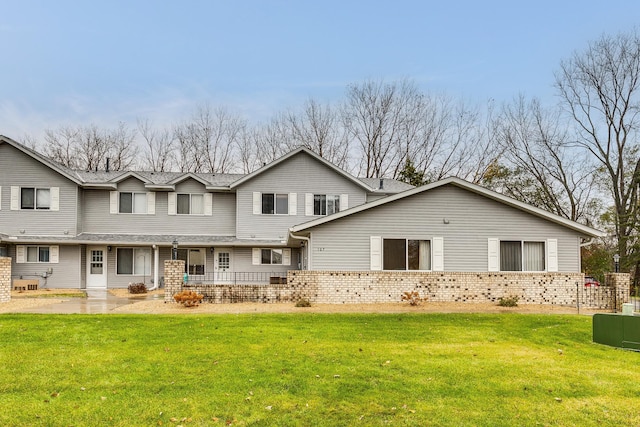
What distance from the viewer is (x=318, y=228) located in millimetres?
17766

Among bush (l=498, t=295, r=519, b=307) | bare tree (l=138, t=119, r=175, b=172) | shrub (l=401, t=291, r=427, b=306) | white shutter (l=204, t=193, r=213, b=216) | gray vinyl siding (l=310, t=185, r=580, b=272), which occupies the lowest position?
bush (l=498, t=295, r=519, b=307)

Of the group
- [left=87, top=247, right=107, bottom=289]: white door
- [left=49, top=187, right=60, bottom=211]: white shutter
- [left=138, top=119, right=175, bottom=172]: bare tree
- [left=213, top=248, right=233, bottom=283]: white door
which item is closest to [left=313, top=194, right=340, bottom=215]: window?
[left=213, top=248, right=233, bottom=283]: white door

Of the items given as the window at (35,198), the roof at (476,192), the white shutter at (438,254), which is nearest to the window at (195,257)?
the window at (35,198)

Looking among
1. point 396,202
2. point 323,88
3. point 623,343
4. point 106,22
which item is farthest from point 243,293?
point 323,88

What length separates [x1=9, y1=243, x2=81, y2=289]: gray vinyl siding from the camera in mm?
23875

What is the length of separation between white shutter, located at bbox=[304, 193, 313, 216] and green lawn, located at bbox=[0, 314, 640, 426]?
13359 mm

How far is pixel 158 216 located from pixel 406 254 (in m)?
14.2

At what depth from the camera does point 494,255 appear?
18.1 meters

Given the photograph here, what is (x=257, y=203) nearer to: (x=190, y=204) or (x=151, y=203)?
(x=190, y=204)

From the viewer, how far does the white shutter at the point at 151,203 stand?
1001 inches

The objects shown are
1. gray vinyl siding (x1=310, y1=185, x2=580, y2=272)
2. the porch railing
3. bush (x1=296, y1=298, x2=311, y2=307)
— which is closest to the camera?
bush (x1=296, y1=298, x2=311, y2=307)

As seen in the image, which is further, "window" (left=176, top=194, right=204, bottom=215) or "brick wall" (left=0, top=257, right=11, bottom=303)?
"window" (left=176, top=194, right=204, bottom=215)

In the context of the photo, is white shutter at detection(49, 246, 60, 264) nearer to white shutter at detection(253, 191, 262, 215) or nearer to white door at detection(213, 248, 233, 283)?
white door at detection(213, 248, 233, 283)

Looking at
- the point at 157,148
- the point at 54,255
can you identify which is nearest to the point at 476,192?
the point at 54,255
